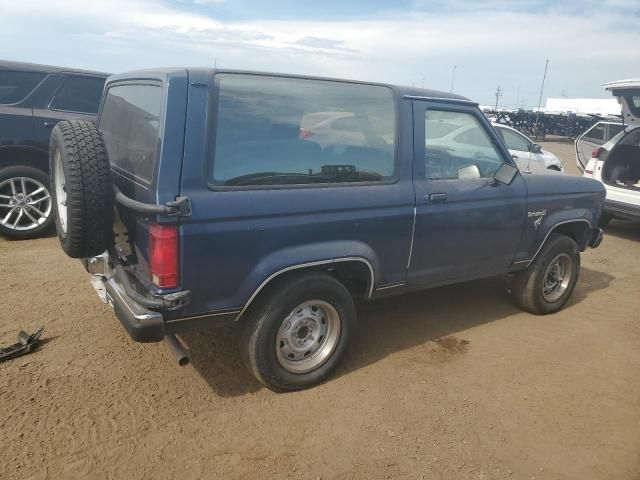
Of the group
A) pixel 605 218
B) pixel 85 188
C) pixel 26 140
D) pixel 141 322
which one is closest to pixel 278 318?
pixel 141 322

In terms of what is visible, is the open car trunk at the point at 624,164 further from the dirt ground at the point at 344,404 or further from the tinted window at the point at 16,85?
the tinted window at the point at 16,85

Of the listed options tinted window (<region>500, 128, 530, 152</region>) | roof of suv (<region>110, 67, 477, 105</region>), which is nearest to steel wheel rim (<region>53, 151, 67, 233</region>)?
roof of suv (<region>110, 67, 477, 105</region>)

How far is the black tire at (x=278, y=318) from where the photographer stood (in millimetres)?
2895

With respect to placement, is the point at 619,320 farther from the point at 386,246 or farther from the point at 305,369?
the point at 305,369

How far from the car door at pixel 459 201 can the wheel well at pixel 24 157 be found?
4.52 meters

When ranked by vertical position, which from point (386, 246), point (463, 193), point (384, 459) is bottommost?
point (384, 459)

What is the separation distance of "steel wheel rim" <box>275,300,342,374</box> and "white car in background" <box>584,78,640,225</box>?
5.51m

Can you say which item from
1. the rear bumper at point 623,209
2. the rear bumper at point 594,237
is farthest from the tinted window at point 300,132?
the rear bumper at point 623,209

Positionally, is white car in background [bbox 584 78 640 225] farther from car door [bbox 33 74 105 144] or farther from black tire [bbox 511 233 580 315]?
car door [bbox 33 74 105 144]

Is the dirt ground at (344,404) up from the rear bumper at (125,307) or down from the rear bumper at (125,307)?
down

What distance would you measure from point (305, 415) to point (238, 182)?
143 cm

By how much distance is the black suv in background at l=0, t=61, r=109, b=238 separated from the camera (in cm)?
550

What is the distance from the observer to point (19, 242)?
5.55m

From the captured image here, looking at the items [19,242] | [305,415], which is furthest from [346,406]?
[19,242]
